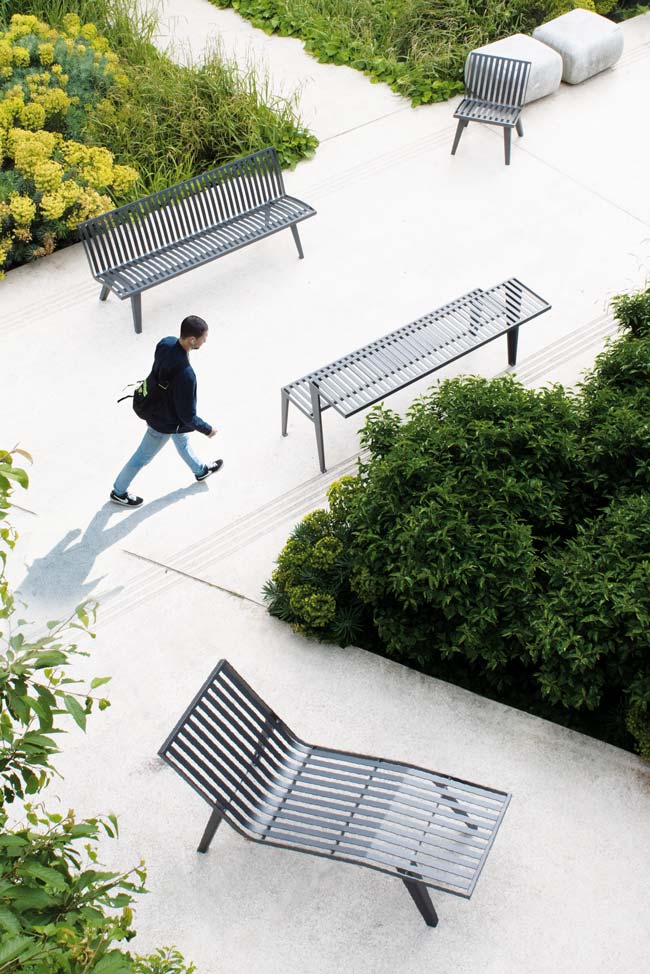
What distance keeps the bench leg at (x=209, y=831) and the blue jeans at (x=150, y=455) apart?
252cm

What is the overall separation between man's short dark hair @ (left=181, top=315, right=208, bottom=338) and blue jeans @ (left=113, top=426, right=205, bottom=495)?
2.41ft

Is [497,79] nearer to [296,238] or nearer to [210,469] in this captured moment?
[296,238]

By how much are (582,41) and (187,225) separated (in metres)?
4.83

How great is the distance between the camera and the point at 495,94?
10.0 meters

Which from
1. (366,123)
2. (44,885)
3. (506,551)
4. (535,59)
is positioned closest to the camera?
(44,885)

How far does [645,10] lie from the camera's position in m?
11.9

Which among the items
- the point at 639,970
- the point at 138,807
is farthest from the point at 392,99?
the point at 639,970

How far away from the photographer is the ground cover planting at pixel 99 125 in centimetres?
906

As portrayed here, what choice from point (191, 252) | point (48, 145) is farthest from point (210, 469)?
point (48, 145)

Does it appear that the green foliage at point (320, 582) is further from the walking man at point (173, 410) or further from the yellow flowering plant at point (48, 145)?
the yellow flowering plant at point (48, 145)

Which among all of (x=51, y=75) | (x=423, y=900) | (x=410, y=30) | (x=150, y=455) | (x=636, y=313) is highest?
(x=51, y=75)

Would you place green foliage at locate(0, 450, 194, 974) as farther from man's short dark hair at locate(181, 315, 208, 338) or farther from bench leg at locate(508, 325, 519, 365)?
bench leg at locate(508, 325, 519, 365)

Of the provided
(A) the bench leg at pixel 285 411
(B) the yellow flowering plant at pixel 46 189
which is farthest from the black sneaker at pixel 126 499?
(B) the yellow flowering plant at pixel 46 189

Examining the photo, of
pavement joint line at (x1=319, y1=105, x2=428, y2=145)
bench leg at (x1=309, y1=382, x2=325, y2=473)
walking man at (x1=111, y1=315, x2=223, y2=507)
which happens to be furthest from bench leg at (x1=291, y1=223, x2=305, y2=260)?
walking man at (x1=111, y1=315, x2=223, y2=507)
